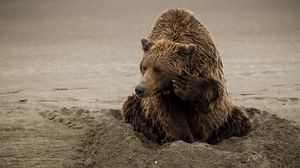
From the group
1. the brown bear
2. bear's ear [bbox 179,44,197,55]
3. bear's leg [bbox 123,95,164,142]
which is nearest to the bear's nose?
the brown bear

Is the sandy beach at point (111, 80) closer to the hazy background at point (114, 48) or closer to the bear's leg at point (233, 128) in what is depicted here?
the hazy background at point (114, 48)

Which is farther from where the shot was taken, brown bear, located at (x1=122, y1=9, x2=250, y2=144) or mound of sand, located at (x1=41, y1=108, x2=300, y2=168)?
brown bear, located at (x1=122, y1=9, x2=250, y2=144)

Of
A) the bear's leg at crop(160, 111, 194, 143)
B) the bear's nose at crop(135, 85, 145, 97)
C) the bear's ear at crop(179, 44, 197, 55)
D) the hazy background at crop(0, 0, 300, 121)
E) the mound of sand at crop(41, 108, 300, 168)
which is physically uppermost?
the bear's ear at crop(179, 44, 197, 55)

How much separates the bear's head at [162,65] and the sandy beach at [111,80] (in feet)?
1.56

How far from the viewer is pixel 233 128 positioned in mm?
5820

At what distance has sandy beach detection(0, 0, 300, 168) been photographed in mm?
5184

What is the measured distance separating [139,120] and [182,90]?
2.91 ft

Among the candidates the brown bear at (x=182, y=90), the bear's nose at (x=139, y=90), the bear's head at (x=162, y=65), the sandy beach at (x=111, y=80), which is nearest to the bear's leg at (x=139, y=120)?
the brown bear at (x=182, y=90)

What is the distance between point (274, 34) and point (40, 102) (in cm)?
681

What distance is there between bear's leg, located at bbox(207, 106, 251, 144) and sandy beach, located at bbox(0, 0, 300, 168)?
0.39 ft

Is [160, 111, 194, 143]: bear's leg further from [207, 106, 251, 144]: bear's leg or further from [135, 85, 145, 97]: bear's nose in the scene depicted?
[135, 85, 145, 97]: bear's nose

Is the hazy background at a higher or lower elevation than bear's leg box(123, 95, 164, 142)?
lower

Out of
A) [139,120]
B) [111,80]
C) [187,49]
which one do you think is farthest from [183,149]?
A: [111,80]

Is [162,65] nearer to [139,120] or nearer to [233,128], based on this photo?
[139,120]
